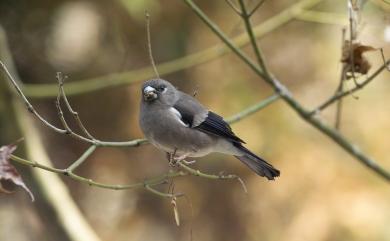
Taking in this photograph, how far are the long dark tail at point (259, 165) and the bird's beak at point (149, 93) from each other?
1.55ft

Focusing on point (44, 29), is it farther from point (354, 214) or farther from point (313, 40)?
point (354, 214)

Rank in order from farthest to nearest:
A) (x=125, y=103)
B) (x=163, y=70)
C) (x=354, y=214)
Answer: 1. (x=125, y=103)
2. (x=354, y=214)
3. (x=163, y=70)

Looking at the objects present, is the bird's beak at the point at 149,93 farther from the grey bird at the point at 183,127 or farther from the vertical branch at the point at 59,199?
the vertical branch at the point at 59,199

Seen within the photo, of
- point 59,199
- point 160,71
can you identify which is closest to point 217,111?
point 160,71

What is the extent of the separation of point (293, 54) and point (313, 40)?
0.59 feet

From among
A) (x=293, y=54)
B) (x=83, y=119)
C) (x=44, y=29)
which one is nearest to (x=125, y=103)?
(x=83, y=119)

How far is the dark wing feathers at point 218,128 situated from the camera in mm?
3265

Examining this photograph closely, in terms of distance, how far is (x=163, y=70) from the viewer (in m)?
4.36

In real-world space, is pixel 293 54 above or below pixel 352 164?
above

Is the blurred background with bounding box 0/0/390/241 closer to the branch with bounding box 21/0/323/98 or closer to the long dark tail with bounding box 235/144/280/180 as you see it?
the branch with bounding box 21/0/323/98

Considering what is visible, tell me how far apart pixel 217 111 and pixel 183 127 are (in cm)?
166

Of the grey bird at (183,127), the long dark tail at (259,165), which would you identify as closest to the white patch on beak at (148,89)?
the grey bird at (183,127)

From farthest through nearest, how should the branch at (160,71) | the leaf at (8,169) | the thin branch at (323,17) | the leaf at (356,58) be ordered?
1. the branch at (160,71)
2. the thin branch at (323,17)
3. the leaf at (356,58)
4. the leaf at (8,169)

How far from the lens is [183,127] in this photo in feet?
10.6
